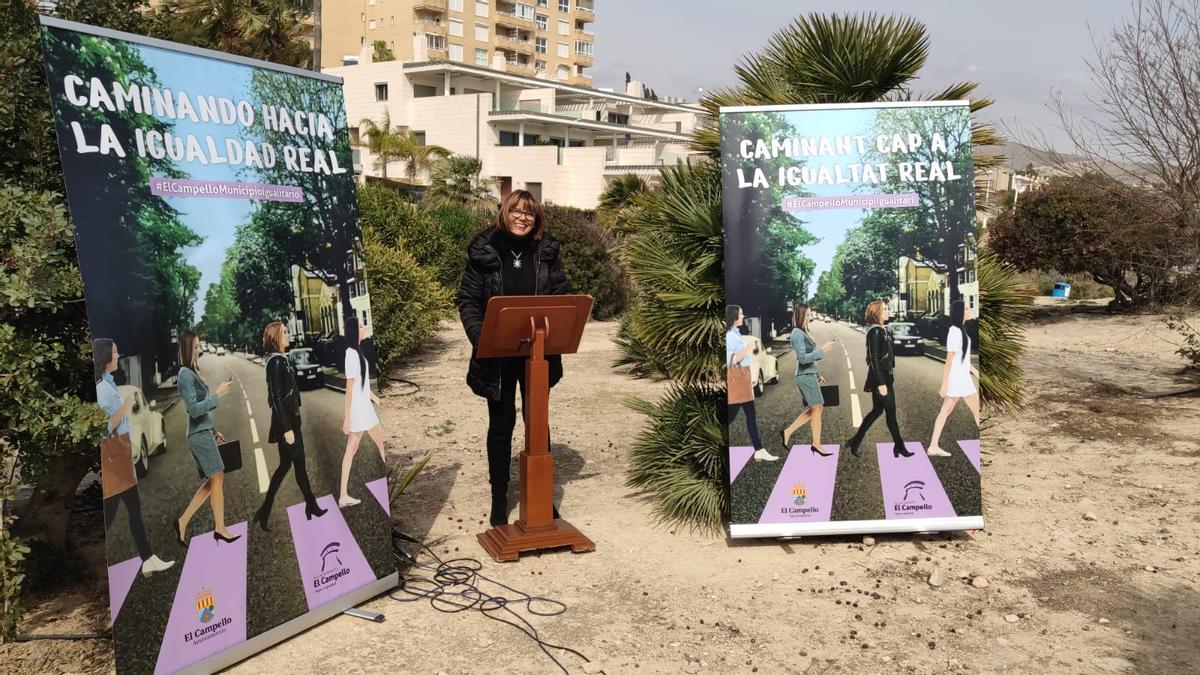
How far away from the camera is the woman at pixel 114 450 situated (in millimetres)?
3396

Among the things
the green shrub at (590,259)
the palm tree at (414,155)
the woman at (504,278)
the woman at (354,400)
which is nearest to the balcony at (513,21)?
the palm tree at (414,155)

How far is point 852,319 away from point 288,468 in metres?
3.22

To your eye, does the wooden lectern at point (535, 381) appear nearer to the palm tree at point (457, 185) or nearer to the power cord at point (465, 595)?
the power cord at point (465, 595)

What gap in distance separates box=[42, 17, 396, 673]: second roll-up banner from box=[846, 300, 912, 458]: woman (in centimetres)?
280

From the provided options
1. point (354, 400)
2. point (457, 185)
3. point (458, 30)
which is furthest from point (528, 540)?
point (458, 30)

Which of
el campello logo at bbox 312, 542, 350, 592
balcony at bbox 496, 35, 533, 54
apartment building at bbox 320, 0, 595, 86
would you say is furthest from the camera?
balcony at bbox 496, 35, 533, 54

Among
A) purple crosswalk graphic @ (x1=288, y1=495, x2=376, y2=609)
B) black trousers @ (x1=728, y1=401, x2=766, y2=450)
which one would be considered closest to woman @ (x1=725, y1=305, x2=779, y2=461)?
black trousers @ (x1=728, y1=401, x2=766, y2=450)

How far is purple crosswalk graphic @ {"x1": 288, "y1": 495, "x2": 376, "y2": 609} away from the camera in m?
4.27

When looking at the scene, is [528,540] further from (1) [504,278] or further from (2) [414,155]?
(2) [414,155]

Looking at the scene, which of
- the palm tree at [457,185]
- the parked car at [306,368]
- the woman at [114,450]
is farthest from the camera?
the palm tree at [457,185]

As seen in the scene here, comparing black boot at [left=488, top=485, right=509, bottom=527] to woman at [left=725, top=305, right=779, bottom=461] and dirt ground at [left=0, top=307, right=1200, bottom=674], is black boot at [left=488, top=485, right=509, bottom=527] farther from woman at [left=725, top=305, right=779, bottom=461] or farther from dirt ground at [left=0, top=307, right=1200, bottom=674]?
woman at [left=725, top=305, right=779, bottom=461]

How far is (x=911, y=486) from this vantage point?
5543mm

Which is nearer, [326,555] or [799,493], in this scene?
[326,555]

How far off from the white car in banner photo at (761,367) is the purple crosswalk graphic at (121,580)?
3310 millimetres
